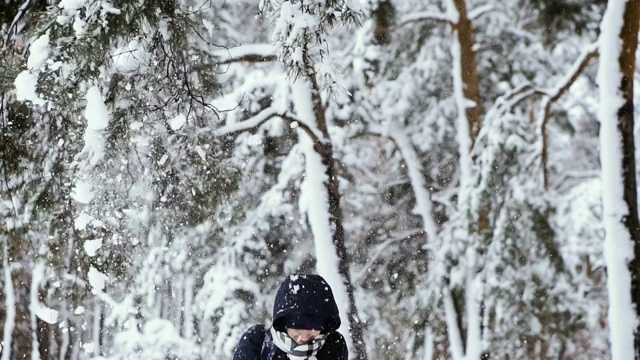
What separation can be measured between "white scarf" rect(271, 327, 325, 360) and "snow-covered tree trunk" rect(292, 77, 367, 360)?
559cm

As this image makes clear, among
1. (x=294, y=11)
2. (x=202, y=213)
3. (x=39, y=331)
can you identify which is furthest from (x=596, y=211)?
(x=39, y=331)

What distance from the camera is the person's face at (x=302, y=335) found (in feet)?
12.8

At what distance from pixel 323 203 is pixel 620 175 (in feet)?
11.2

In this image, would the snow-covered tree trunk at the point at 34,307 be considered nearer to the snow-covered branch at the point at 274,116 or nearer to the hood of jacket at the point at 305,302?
the snow-covered branch at the point at 274,116

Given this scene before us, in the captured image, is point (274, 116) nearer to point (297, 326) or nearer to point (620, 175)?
point (620, 175)

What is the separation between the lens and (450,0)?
13.1 m

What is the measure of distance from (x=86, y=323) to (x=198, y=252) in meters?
11.8

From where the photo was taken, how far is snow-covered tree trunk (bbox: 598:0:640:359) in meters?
7.57

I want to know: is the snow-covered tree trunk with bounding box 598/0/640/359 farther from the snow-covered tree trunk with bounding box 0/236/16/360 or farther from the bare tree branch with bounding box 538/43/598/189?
the snow-covered tree trunk with bounding box 0/236/16/360

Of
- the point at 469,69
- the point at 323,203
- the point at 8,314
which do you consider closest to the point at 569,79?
the point at 323,203

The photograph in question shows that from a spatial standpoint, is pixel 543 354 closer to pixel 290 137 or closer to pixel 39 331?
pixel 290 137

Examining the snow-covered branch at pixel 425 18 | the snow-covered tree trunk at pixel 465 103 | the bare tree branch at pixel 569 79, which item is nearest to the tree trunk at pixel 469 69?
the snow-covered tree trunk at pixel 465 103

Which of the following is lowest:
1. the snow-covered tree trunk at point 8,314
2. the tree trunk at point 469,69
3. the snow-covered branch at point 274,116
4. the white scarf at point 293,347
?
the white scarf at point 293,347

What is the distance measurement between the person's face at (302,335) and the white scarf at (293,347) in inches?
0.6
